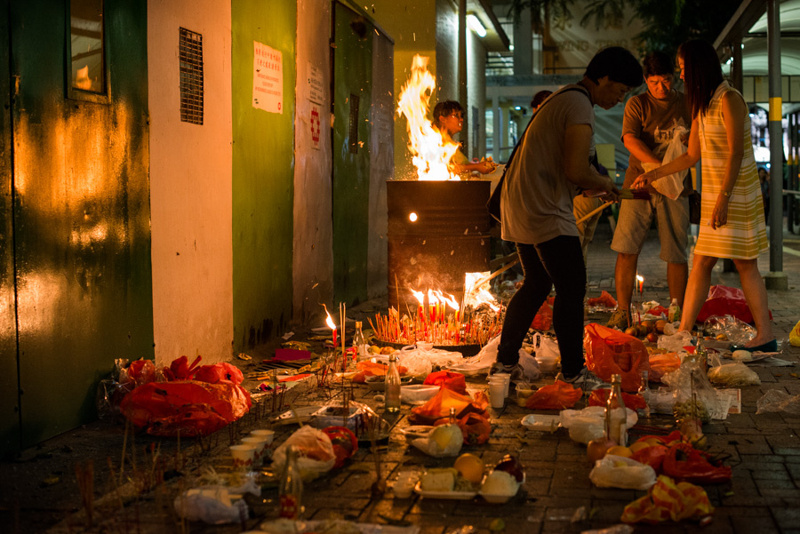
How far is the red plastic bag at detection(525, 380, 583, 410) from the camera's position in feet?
18.3

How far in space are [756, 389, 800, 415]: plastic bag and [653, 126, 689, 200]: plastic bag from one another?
270 centimetres

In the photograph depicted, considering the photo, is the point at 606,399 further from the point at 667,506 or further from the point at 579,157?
the point at 667,506

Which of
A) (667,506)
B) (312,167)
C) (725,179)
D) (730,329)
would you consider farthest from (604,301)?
(667,506)

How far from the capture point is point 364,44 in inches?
437

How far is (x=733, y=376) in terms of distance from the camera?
20.4 feet

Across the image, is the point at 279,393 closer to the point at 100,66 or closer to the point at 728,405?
the point at 100,66

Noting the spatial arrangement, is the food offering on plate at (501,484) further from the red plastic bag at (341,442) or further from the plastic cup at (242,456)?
the plastic cup at (242,456)

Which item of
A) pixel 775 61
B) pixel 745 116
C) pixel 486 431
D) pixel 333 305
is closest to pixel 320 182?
pixel 333 305

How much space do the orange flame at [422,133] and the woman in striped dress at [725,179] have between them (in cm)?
335

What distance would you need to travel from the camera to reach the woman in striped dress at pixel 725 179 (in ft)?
22.5

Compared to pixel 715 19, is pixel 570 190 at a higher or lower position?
lower

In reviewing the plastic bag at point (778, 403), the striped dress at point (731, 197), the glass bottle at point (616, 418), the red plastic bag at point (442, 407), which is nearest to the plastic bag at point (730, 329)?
the striped dress at point (731, 197)

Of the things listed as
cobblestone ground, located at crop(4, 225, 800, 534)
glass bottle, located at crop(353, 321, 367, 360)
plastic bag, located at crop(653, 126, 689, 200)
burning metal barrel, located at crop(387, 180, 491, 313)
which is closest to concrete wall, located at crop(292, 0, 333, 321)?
burning metal barrel, located at crop(387, 180, 491, 313)

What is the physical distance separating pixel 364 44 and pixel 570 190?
5805 mm
